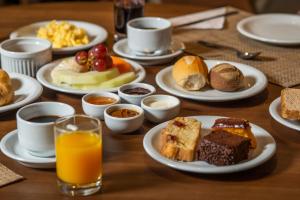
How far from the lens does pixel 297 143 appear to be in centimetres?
147

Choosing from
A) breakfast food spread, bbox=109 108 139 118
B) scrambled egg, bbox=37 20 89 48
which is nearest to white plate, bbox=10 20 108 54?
scrambled egg, bbox=37 20 89 48

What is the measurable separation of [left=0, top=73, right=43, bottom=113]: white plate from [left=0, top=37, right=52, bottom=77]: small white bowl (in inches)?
2.1

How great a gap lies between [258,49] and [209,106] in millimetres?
490

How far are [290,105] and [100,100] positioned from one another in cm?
46

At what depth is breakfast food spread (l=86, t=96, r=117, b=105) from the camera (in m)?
1.60

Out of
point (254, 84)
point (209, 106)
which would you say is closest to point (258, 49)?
point (254, 84)

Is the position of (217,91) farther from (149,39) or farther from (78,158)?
(78,158)

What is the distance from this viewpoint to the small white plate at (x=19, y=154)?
1.32 metres

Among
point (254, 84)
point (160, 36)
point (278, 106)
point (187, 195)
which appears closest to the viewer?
point (187, 195)

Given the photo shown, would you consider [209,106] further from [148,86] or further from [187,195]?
[187,195]

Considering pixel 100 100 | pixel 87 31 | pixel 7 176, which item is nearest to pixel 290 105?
pixel 100 100

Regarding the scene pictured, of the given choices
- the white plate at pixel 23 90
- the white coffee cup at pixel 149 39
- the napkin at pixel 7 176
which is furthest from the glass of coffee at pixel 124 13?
the napkin at pixel 7 176

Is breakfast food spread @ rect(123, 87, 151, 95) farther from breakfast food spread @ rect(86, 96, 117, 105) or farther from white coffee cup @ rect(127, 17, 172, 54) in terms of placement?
white coffee cup @ rect(127, 17, 172, 54)

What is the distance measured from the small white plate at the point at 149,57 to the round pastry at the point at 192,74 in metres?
0.19
